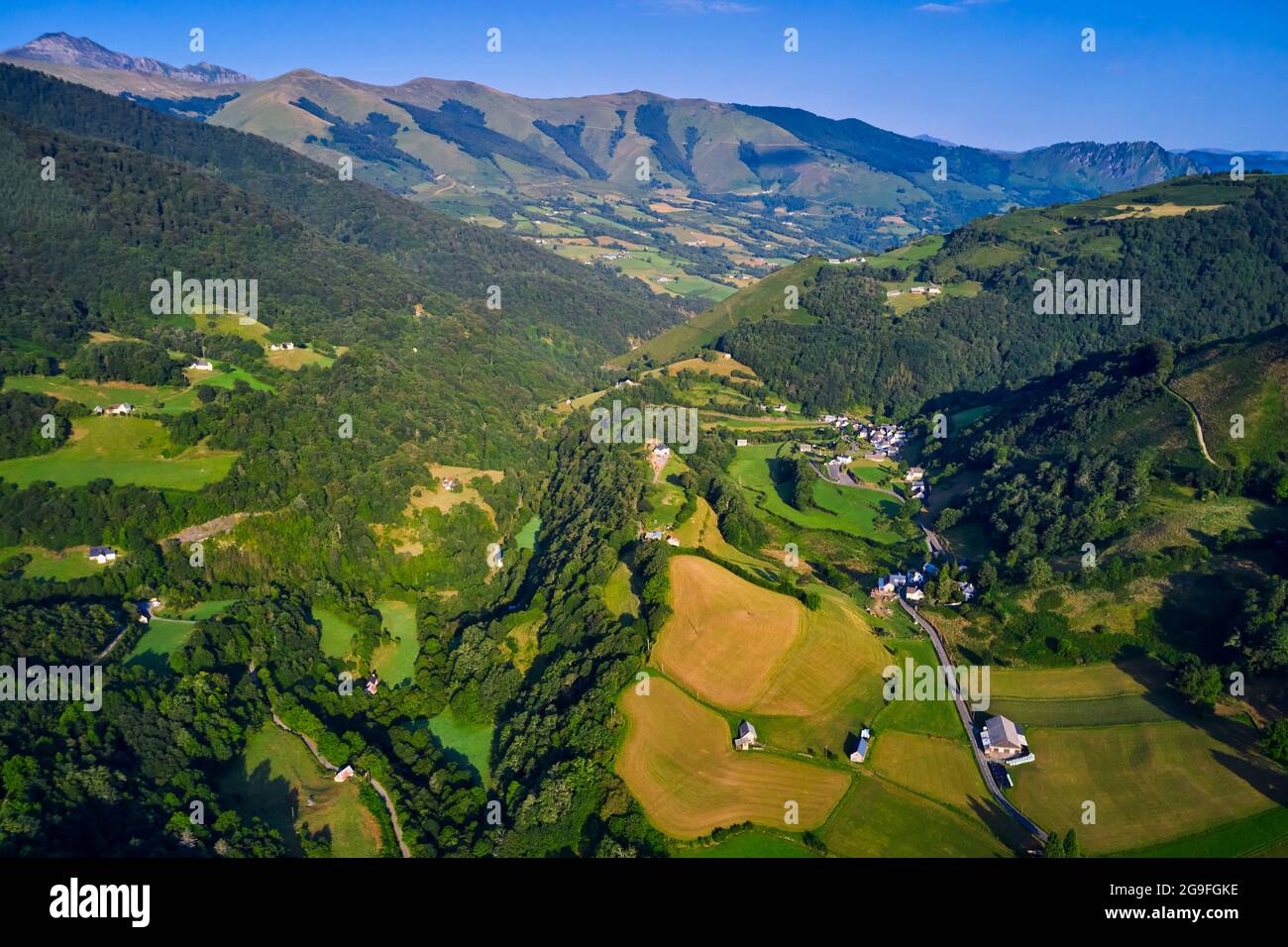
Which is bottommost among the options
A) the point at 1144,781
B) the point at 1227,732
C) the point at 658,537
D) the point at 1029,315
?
the point at 1144,781

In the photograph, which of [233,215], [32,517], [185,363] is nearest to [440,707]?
[32,517]

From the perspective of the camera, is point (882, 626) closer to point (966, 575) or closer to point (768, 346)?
point (966, 575)

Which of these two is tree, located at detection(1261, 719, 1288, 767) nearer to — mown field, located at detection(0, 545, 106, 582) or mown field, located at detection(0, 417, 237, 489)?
mown field, located at detection(0, 545, 106, 582)

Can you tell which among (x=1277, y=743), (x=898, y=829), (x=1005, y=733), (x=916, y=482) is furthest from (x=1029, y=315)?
(x=898, y=829)

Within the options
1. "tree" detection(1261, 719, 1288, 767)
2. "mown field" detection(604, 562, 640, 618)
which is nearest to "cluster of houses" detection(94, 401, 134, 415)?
"mown field" detection(604, 562, 640, 618)

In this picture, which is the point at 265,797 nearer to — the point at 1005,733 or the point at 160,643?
the point at 160,643
